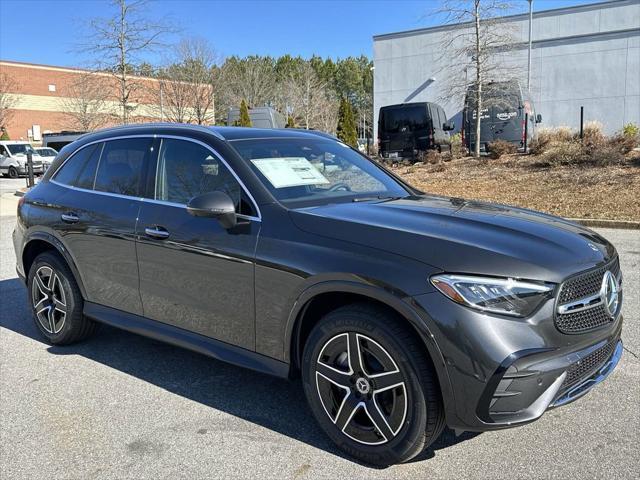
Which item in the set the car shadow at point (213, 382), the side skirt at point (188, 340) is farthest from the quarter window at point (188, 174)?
the car shadow at point (213, 382)

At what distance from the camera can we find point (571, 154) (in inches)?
569

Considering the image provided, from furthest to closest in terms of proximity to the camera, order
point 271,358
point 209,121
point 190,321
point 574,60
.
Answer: point 209,121
point 574,60
point 190,321
point 271,358

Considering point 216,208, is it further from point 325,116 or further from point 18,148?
point 325,116

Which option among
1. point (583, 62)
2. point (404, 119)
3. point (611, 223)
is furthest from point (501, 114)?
point (583, 62)

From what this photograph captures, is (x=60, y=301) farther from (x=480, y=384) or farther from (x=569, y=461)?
(x=569, y=461)

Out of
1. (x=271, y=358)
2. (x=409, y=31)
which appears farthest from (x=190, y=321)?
(x=409, y=31)

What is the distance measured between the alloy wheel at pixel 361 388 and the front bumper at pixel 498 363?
0.29 m

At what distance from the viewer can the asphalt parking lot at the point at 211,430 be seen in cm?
286

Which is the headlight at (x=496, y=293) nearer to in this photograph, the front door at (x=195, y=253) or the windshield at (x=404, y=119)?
the front door at (x=195, y=253)

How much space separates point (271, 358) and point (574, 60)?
1245 inches

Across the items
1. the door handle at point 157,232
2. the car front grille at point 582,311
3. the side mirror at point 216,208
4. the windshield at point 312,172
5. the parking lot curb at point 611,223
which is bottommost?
the parking lot curb at point 611,223

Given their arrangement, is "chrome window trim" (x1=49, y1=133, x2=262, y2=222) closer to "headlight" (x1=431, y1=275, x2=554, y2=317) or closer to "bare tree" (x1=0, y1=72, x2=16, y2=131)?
"headlight" (x1=431, y1=275, x2=554, y2=317)

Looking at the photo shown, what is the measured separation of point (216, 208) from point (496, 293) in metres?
1.58

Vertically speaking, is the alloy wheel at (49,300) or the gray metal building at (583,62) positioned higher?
the gray metal building at (583,62)
